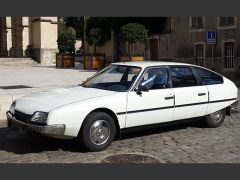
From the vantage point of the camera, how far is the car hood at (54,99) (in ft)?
21.3

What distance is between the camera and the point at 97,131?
22.0 ft

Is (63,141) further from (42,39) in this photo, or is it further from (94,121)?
(42,39)

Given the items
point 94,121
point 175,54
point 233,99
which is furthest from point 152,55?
point 94,121

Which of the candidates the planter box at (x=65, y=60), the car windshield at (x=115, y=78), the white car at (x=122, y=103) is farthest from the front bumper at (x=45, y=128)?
the planter box at (x=65, y=60)

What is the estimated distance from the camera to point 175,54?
31.8m

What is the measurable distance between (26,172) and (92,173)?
91 centimetres

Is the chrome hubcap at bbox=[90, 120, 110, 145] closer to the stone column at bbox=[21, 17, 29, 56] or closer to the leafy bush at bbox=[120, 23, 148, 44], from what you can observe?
the leafy bush at bbox=[120, 23, 148, 44]

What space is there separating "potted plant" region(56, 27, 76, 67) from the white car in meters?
25.9

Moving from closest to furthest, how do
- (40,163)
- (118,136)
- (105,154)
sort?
1. (40,163)
2. (105,154)
3. (118,136)

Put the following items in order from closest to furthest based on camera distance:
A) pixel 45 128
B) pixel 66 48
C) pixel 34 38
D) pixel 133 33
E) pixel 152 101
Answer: pixel 45 128, pixel 152 101, pixel 133 33, pixel 66 48, pixel 34 38

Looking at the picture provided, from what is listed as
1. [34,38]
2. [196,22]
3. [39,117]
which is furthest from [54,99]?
[34,38]

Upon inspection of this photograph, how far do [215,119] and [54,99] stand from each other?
12.5ft

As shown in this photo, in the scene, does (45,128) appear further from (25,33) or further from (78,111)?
(25,33)

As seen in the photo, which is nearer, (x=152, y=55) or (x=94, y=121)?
(x=94, y=121)
